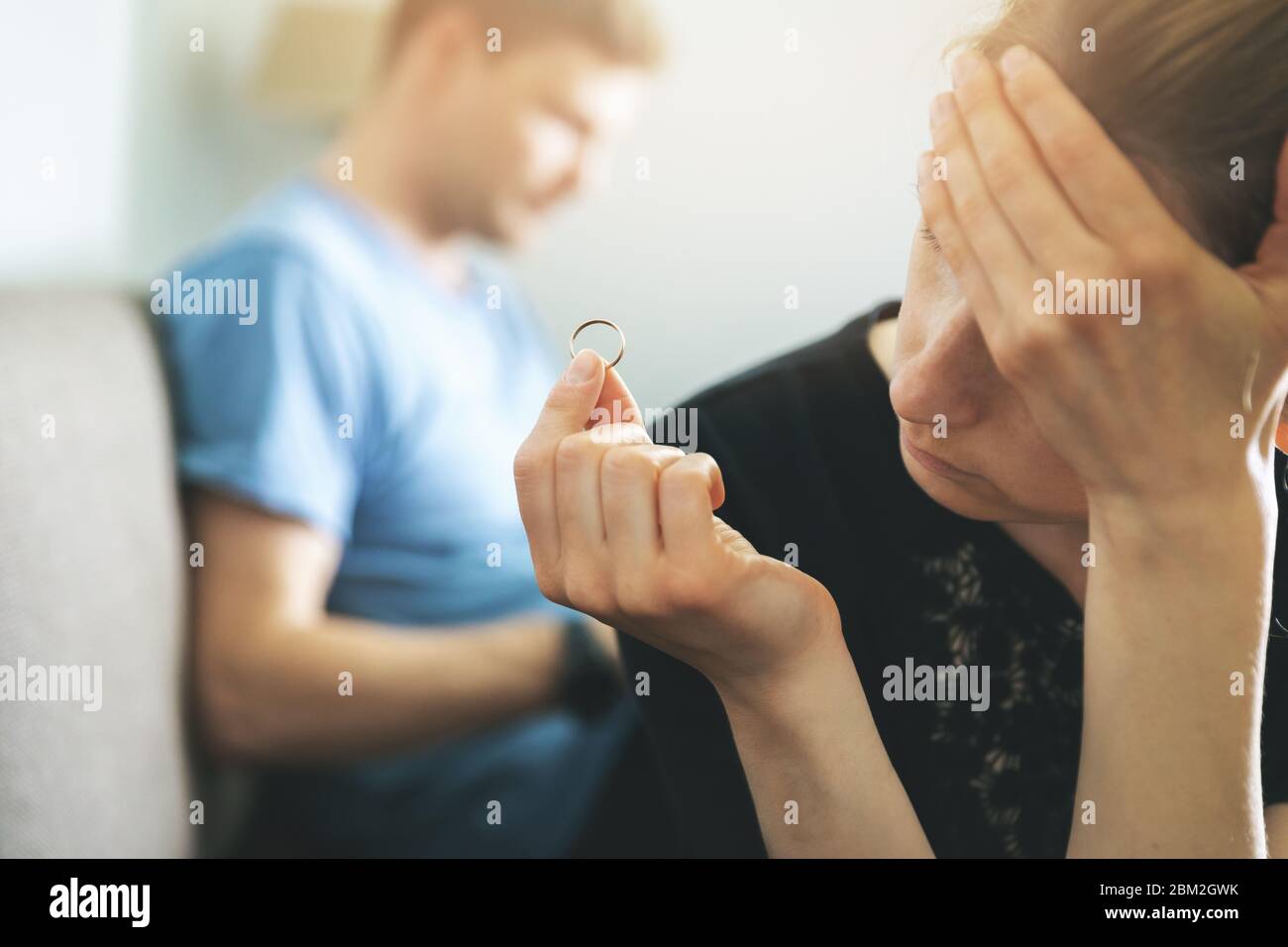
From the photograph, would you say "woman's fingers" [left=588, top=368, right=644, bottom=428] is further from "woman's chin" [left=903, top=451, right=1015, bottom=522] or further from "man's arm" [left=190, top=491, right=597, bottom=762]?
"man's arm" [left=190, top=491, right=597, bottom=762]

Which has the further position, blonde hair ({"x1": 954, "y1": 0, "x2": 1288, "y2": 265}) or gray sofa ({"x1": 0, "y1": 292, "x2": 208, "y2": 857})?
gray sofa ({"x1": 0, "y1": 292, "x2": 208, "y2": 857})


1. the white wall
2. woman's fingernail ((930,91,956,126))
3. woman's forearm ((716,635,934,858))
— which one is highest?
the white wall

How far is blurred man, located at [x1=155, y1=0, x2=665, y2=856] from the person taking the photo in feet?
2.33

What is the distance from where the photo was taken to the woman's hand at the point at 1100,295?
394 millimetres

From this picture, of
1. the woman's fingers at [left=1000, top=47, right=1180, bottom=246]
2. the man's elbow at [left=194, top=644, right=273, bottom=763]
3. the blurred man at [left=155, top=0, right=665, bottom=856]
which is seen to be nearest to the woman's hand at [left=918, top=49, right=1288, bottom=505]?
the woman's fingers at [left=1000, top=47, right=1180, bottom=246]

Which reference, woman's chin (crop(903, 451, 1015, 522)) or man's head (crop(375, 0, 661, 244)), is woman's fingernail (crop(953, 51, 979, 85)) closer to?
woman's chin (crop(903, 451, 1015, 522))

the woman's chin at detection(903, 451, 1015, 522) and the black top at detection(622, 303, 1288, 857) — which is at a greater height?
the woman's chin at detection(903, 451, 1015, 522)

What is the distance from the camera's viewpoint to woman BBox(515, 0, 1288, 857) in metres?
0.40

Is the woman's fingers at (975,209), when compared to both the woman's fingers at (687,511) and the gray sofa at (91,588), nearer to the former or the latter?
the woman's fingers at (687,511)

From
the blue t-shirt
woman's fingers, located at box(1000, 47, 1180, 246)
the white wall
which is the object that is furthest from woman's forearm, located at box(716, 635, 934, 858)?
the white wall

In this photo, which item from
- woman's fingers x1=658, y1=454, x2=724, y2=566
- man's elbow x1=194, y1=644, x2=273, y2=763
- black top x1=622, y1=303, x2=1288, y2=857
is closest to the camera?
woman's fingers x1=658, y1=454, x2=724, y2=566

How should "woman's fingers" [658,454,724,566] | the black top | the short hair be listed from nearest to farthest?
"woman's fingers" [658,454,724,566] < the black top < the short hair

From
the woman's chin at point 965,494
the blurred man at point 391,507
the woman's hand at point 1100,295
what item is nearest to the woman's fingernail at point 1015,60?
the woman's hand at point 1100,295
